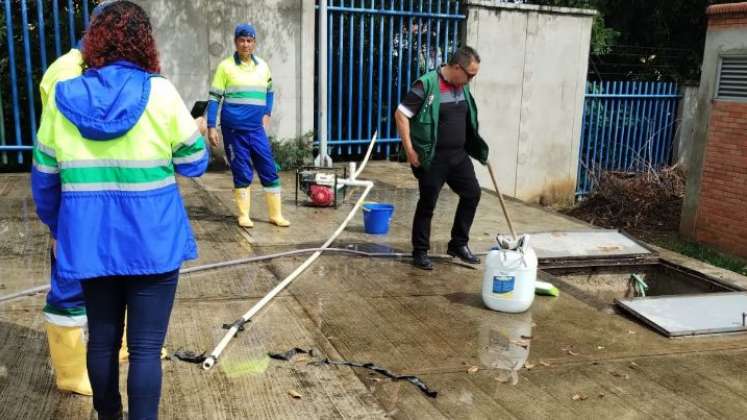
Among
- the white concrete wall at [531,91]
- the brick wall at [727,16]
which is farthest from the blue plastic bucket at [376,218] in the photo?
the brick wall at [727,16]

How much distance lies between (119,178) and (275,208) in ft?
14.4

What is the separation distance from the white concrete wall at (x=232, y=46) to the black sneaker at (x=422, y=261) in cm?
511

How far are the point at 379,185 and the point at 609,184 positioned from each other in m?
4.52

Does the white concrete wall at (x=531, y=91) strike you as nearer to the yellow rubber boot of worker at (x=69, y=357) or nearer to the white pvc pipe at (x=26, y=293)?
the white pvc pipe at (x=26, y=293)

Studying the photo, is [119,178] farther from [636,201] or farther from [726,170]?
[636,201]

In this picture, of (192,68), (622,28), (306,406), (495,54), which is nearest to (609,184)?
(495,54)

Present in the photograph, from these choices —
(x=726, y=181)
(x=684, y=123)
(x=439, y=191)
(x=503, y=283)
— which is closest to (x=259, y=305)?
(x=503, y=283)

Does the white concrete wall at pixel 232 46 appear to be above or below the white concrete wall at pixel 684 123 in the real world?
above

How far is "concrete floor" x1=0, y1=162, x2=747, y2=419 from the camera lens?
3439 mm

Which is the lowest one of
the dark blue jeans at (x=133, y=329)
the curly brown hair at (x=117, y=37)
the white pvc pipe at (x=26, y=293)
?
the white pvc pipe at (x=26, y=293)

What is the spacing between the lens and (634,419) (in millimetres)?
3418

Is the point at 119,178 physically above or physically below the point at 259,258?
above

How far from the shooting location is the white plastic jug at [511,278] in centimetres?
472

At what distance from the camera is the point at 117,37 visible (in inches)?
100
